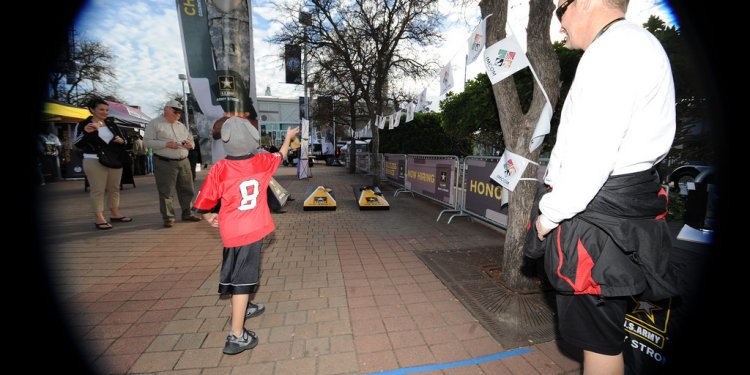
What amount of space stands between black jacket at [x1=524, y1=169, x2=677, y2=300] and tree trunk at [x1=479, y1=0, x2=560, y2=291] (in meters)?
2.06

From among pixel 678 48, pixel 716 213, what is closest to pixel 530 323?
pixel 716 213

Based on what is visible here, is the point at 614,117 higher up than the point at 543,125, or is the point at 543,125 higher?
the point at 543,125

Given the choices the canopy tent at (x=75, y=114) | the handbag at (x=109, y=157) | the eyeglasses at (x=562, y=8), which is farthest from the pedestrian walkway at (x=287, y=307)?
the canopy tent at (x=75, y=114)

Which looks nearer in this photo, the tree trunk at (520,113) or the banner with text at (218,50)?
the tree trunk at (520,113)

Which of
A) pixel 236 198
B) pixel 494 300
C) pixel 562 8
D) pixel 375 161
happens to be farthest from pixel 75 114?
pixel 562 8

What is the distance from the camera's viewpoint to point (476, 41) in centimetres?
368

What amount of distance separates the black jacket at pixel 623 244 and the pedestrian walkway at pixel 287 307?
4.27 ft

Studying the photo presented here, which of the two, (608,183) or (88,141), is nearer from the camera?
(608,183)

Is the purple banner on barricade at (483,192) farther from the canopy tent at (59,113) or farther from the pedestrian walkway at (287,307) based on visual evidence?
the canopy tent at (59,113)

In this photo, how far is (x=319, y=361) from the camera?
7.64 feet

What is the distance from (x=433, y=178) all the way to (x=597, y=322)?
23.8 feet

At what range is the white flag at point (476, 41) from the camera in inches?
140

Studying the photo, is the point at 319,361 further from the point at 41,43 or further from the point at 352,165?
the point at 352,165

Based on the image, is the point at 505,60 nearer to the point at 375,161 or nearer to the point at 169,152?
the point at 169,152
